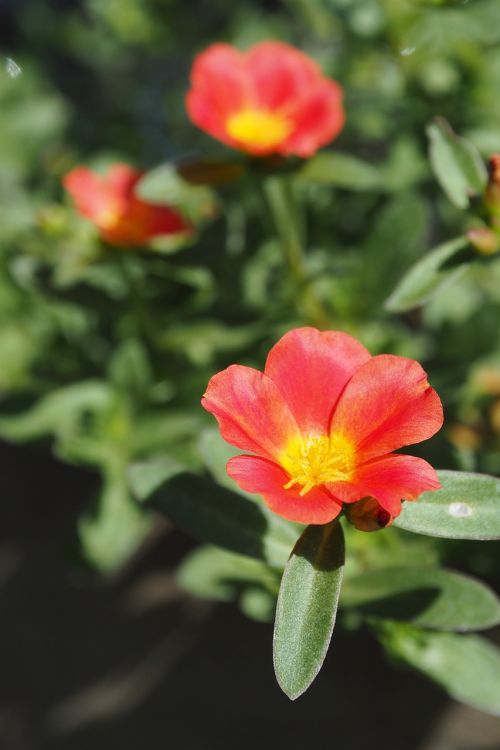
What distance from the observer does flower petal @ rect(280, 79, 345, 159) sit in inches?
44.8

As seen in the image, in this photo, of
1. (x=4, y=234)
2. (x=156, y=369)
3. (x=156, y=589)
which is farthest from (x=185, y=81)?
(x=156, y=589)

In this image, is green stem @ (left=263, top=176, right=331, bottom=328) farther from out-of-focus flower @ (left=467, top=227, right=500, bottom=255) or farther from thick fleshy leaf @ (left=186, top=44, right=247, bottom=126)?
out-of-focus flower @ (left=467, top=227, right=500, bottom=255)

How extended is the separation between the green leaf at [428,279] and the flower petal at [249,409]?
0.25 meters

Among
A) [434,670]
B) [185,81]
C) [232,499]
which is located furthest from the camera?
[185,81]

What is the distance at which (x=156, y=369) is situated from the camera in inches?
56.4

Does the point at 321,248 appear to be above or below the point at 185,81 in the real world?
below

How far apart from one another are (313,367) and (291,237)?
0.55m

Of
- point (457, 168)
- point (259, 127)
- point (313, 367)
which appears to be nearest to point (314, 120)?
point (259, 127)

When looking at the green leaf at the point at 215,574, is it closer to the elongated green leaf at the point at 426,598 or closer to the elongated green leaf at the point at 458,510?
the elongated green leaf at the point at 426,598

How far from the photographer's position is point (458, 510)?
752mm

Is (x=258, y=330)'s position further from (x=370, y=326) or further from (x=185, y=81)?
(x=185, y=81)

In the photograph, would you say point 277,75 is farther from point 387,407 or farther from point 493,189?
point 387,407

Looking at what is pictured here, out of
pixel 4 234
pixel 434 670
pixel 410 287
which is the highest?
pixel 4 234

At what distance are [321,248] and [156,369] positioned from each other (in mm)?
350
